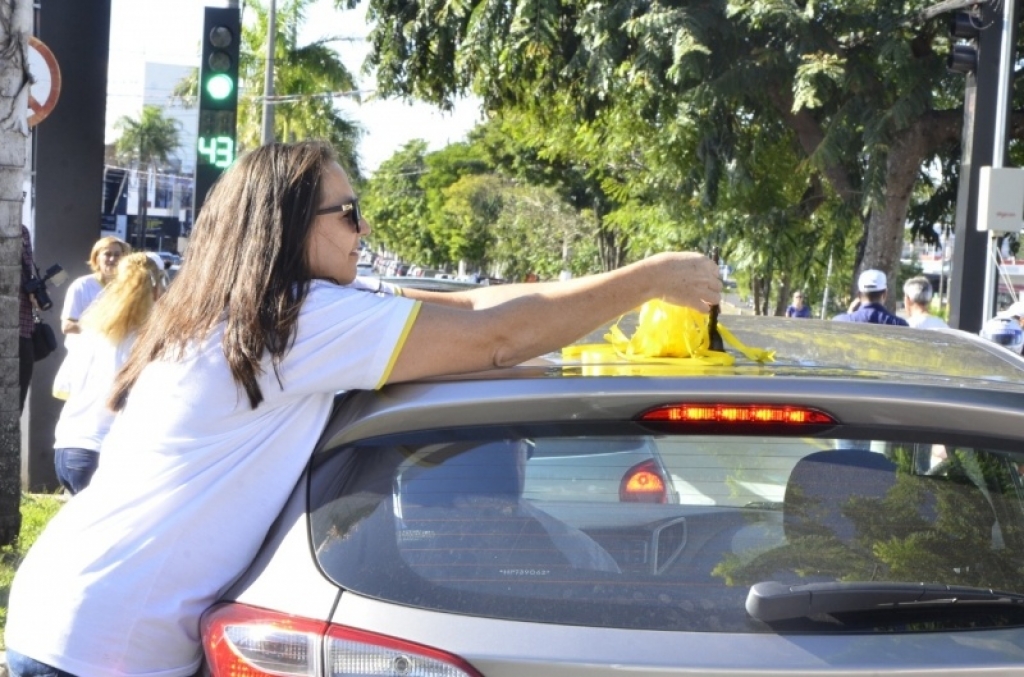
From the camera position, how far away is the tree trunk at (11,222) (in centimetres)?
614

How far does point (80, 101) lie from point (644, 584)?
313 inches

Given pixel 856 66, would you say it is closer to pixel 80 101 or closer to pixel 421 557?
pixel 80 101

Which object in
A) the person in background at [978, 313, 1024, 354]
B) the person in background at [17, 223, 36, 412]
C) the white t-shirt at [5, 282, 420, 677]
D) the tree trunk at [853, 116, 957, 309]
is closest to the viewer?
the white t-shirt at [5, 282, 420, 677]

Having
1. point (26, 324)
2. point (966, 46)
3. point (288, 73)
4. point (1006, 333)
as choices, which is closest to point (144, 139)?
point (288, 73)

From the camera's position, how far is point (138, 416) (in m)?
2.36

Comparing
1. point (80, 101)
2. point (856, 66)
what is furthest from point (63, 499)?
point (856, 66)

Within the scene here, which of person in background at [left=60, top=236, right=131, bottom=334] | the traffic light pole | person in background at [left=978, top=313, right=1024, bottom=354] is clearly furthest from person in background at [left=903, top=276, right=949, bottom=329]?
person in background at [left=60, top=236, right=131, bottom=334]

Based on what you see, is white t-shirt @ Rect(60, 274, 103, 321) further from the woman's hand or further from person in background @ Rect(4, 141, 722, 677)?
the woman's hand

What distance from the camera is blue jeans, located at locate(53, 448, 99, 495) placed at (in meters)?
5.87

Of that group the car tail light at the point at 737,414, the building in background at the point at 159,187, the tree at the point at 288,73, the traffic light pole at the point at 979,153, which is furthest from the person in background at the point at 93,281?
the building in background at the point at 159,187

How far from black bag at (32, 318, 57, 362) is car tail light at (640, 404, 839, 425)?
21.8 ft

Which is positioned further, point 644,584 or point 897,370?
point 897,370

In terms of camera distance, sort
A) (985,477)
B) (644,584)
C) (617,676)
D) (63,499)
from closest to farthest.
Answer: (617,676) → (644,584) → (985,477) → (63,499)

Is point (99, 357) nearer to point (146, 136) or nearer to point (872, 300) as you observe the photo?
point (872, 300)
